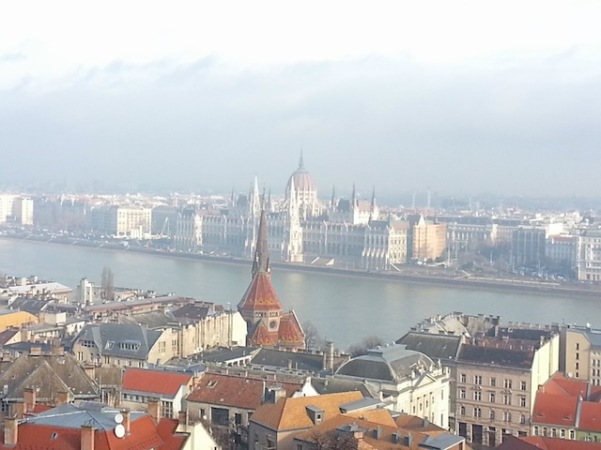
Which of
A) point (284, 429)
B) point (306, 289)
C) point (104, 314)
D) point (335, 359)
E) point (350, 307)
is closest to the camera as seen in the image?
point (284, 429)

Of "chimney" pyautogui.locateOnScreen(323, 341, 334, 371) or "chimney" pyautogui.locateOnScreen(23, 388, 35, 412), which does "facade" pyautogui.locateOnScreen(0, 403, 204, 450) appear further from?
"chimney" pyautogui.locateOnScreen(323, 341, 334, 371)

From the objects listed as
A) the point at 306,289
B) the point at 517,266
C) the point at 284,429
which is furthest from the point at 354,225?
the point at 284,429

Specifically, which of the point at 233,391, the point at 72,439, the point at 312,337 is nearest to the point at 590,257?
the point at 312,337

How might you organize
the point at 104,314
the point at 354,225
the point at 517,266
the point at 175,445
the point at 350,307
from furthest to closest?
the point at 354,225 → the point at 517,266 → the point at 350,307 → the point at 104,314 → the point at 175,445

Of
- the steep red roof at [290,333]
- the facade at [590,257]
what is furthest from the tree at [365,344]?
the facade at [590,257]

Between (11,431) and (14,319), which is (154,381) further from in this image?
Answer: (14,319)

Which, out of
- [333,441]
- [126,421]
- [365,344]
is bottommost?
[365,344]

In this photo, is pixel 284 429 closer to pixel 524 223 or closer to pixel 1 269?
pixel 1 269
